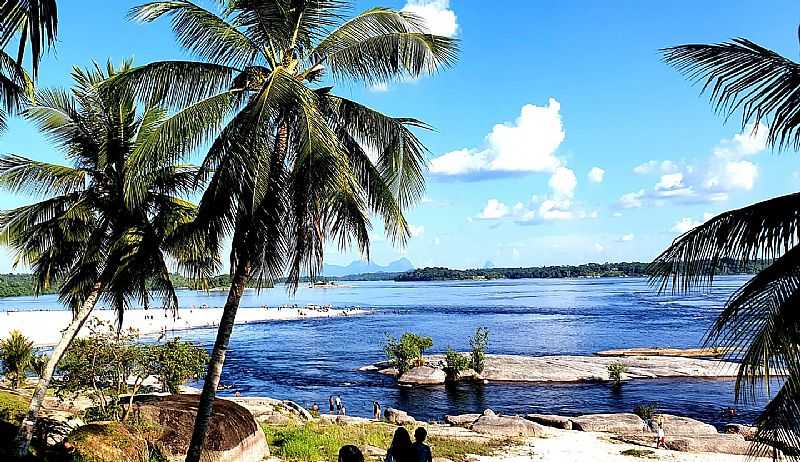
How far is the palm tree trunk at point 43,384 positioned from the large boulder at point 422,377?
29839mm

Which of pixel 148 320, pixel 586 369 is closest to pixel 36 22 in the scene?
pixel 586 369

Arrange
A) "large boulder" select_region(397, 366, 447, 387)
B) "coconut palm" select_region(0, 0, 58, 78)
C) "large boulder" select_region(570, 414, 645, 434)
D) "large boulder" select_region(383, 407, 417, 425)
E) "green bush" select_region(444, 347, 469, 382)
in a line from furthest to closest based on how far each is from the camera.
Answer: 1. "green bush" select_region(444, 347, 469, 382)
2. "large boulder" select_region(397, 366, 447, 387)
3. "large boulder" select_region(383, 407, 417, 425)
4. "large boulder" select_region(570, 414, 645, 434)
5. "coconut palm" select_region(0, 0, 58, 78)

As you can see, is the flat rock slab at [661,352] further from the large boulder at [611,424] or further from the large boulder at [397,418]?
the large boulder at [397,418]

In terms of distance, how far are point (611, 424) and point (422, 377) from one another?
18.4 m

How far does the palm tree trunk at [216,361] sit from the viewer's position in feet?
33.2

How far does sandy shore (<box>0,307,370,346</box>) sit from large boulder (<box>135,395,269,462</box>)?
4467 cm

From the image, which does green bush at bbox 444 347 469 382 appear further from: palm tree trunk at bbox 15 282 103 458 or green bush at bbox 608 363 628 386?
palm tree trunk at bbox 15 282 103 458

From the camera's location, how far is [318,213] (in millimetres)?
9812

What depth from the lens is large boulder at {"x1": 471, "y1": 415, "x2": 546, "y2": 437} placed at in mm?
21953

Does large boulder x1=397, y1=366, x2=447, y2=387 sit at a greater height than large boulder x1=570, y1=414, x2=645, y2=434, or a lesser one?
lesser

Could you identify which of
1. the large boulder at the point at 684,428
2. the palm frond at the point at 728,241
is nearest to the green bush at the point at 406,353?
the large boulder at the point at 684,428

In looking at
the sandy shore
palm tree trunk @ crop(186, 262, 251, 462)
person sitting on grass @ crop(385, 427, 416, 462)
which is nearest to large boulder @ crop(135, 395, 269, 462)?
palm tree trunk @ crop(186, 262, 251, 462)

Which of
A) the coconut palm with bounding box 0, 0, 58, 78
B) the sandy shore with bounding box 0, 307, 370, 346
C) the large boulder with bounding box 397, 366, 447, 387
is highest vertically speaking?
the coconut palm with bounding box 0, 0, 58, 78

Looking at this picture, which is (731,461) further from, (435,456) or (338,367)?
(338,367)
